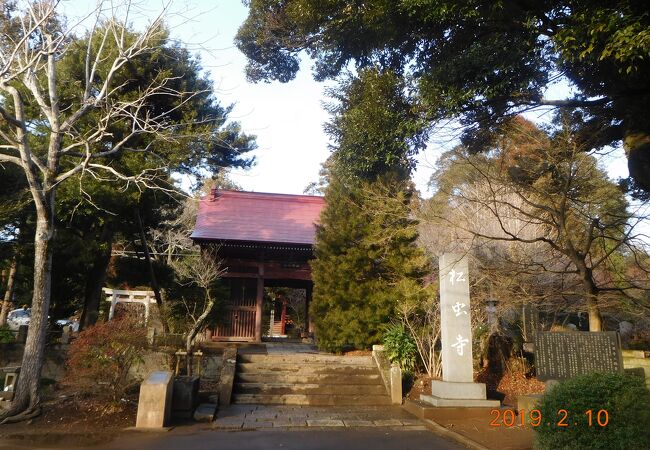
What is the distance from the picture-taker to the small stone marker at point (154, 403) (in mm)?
7137

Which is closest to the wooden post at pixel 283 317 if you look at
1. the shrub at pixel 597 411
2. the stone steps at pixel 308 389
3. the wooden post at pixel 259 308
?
the wooden post at pixel 259 308

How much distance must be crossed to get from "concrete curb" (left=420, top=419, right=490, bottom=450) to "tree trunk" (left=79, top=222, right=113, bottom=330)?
9.51 metres

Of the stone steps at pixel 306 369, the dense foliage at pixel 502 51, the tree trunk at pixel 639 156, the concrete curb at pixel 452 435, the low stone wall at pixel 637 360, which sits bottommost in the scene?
the concrete curb at pixel 452 435

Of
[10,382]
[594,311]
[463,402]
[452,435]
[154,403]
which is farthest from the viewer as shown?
[10,382]

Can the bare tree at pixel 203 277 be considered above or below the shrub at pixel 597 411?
above

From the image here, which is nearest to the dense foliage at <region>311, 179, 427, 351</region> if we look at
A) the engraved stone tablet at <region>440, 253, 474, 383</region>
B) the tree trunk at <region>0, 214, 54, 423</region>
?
the engraved stone tablet at <region>440, 253, 474, 383</region>

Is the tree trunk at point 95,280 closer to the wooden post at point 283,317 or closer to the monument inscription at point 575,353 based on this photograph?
the monument inscription at point 575,353

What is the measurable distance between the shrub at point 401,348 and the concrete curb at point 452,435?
2.69 metres

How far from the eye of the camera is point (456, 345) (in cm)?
894

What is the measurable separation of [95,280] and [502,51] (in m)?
12.0

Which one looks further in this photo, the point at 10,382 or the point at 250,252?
the point at 250,252

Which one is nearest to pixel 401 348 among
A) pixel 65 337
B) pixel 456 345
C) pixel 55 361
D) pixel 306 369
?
pixel 456 345

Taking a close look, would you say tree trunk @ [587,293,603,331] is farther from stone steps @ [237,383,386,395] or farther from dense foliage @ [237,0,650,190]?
stone steps @ [237,383,386,395]

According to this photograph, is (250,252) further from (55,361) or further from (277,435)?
(277,435)
